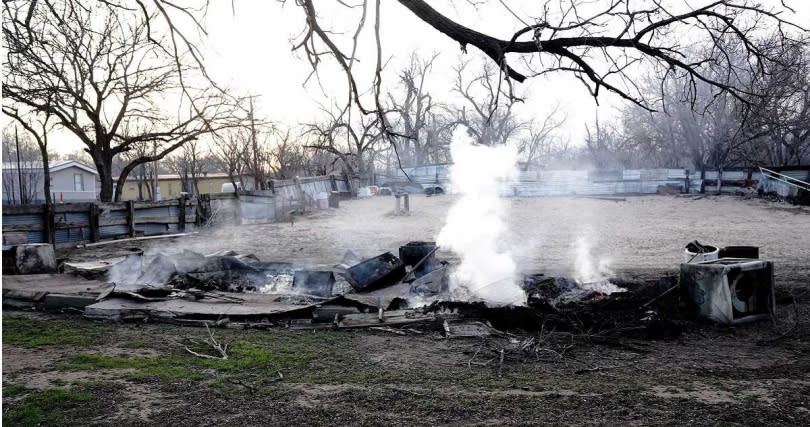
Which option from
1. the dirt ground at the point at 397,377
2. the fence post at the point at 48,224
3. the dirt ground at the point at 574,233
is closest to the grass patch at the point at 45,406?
the dirt ground at the point at 397,377

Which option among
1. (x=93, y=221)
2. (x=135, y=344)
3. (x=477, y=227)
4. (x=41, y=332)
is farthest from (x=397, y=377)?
(x=93, y=221)

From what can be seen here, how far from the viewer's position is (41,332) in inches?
266

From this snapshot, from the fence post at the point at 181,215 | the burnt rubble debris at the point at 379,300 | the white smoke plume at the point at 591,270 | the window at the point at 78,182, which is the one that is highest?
the window at the point at 78,182

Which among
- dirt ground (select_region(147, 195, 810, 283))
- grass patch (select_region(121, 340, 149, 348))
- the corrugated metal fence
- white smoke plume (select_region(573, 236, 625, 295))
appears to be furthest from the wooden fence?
the corrugated metal fence

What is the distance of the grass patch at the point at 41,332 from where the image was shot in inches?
247

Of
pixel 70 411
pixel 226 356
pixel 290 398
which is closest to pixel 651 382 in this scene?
pixel 290 398

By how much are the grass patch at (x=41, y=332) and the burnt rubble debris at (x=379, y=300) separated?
546 millimetres

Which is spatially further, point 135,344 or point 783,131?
point 783,131

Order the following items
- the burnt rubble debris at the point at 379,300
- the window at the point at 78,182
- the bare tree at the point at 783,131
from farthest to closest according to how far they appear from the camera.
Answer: the window at the point at 78,182, the bare tree at the point at 783,131, the burnt rubble debris at the point at 379,300

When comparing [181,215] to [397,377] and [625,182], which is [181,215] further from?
[625,182]

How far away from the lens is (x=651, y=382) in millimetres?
4984

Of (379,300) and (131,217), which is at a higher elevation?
(131,217)

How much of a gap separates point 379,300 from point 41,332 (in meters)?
4.37

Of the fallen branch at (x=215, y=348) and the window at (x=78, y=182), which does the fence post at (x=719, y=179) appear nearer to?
the fallen branch at (x=215, y=348)
